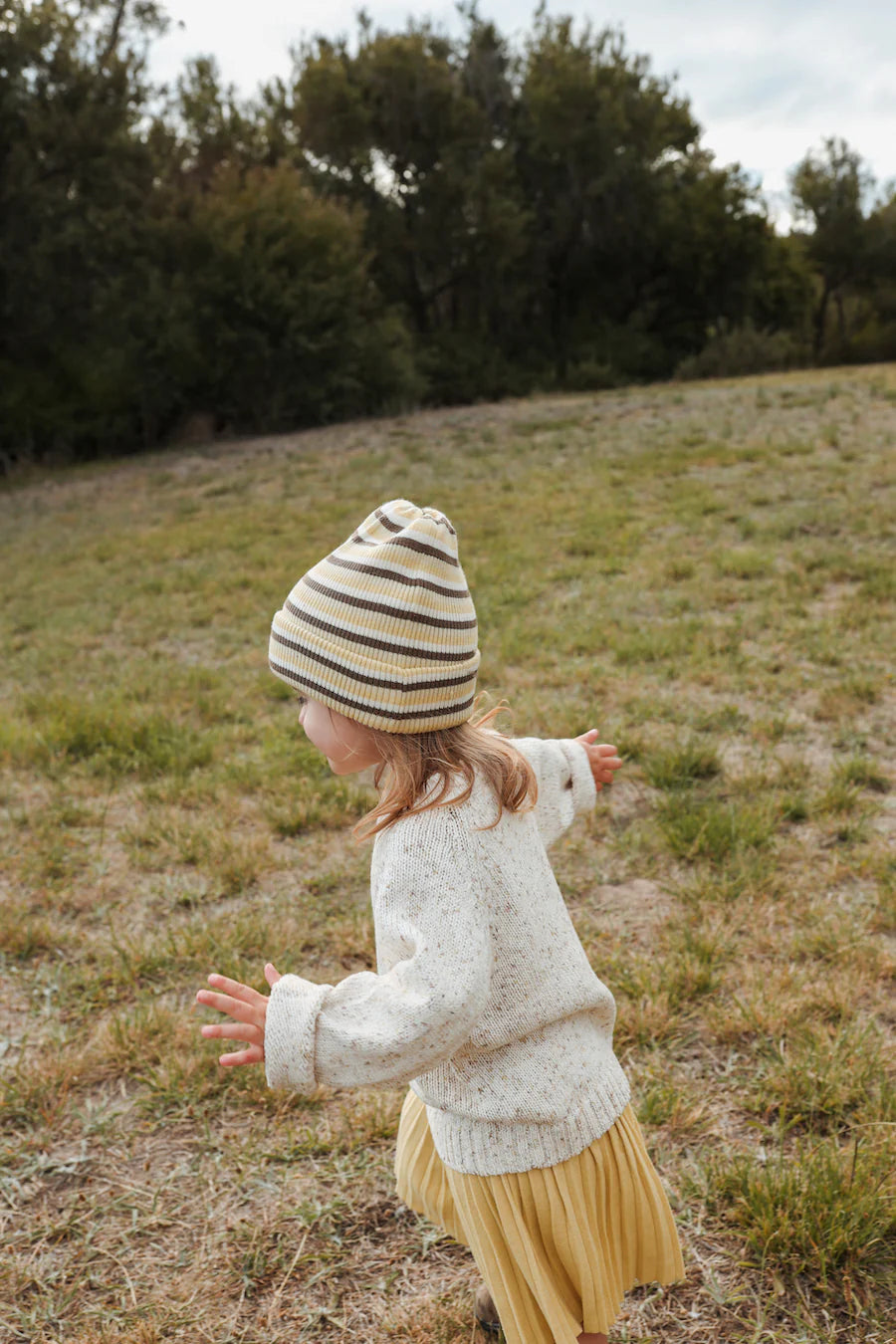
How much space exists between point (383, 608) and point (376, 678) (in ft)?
0.33

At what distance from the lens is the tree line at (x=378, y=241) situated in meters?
17.3

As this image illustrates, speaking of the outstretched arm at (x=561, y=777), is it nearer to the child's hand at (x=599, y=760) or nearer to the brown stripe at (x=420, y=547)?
the child's hand at (x=599, y=760)

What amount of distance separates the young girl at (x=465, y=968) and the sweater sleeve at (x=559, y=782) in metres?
0.22

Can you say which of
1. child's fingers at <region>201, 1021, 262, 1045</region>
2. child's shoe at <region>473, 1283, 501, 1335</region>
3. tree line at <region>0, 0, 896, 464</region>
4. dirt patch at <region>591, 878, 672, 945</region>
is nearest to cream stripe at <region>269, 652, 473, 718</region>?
child's fingers at <region>201, 1021, 262, 1045</region>

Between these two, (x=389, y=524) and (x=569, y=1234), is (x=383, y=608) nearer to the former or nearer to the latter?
(x=389, y=524)

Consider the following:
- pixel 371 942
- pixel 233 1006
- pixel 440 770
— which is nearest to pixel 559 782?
pixel 440 770

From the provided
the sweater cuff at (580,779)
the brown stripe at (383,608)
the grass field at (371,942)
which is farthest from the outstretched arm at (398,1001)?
the grass field at (371,942)

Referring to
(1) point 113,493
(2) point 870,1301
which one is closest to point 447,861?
(2) point 870,1301

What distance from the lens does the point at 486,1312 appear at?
187 centimetres

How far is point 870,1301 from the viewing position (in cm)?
186

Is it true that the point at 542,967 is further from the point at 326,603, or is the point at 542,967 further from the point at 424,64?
the point at 424,64

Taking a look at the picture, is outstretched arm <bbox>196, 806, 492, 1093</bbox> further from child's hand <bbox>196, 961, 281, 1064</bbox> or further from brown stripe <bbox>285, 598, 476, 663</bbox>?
brown stripe <bbox>285, 598, 476, 663</bbox>

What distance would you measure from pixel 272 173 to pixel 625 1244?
19.7 metres

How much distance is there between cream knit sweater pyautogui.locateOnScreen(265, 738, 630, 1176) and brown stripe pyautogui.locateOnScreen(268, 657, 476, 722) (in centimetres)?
12
